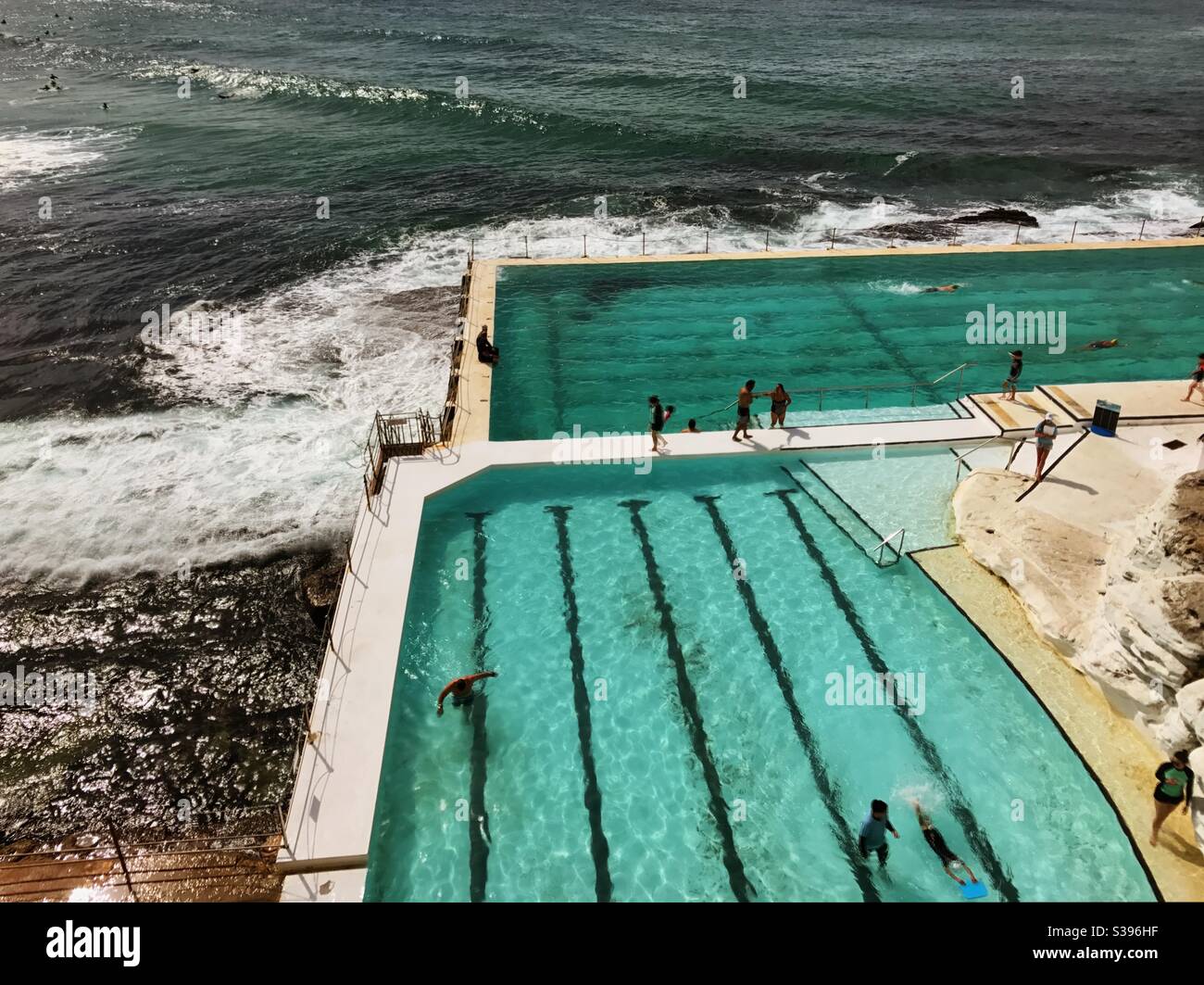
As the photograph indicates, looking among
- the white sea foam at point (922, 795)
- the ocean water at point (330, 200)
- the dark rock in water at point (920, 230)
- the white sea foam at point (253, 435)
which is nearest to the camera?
the white sea foam at point (922, 795)

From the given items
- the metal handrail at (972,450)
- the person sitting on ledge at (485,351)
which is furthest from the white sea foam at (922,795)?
the person sitting on ledge at (485,351)

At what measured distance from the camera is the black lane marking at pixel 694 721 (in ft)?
27.4

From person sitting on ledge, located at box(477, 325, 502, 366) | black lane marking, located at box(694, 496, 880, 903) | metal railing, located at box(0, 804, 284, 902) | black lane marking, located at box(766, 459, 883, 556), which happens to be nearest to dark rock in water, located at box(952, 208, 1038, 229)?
black lane marking, located at box(766, 459, 883, 556)

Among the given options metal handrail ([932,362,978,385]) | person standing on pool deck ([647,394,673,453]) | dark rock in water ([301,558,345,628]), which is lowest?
dark rock in water ([301,558,345,628])

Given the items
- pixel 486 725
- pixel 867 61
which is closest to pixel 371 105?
pixel 867 61

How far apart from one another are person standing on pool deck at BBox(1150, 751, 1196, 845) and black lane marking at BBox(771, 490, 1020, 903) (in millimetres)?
1709

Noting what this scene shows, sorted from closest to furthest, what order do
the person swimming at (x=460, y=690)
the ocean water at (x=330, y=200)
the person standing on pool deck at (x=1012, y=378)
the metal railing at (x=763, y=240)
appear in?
the person swimming at (x=460, y=690) → the person standing on pool deck at (x=1012, y=378) → the ocean water at (x=330, y=200) → the metal railing at (x=763, y=240)

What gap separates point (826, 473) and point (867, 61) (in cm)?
6277

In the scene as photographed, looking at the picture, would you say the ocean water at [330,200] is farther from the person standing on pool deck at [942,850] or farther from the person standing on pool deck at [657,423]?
the person standing on pool deck at [942,850]

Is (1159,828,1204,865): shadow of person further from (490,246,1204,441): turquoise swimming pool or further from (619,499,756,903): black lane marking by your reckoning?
(490,246,1204,441): turquoise swimming pool

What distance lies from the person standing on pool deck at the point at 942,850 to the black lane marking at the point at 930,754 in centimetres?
30

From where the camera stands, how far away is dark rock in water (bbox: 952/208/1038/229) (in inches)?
1194

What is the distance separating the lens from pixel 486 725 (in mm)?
9852
